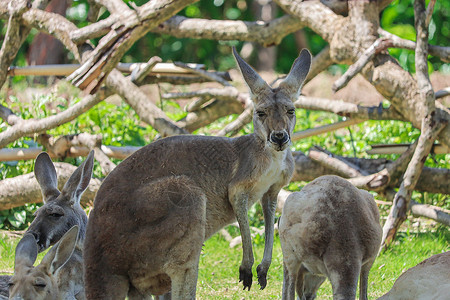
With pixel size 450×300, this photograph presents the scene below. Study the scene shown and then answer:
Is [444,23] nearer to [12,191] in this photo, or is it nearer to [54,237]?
[12,191]

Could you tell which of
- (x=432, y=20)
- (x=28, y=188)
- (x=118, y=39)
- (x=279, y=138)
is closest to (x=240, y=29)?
(x=118, y=39)

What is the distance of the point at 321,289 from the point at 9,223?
156 inches

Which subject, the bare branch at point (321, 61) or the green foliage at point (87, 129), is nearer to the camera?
the bare branch at point (321, 61)

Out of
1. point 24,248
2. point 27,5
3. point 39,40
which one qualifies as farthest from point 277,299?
point 39,40

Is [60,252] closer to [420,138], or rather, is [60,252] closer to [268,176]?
[268,176]

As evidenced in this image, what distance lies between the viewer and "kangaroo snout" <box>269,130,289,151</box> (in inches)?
169

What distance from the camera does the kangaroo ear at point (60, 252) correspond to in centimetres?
390

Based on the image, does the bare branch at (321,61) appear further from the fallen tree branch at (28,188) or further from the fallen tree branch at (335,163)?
the fallen tree branch at (28,188)

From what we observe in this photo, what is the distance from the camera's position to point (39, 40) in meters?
13.8

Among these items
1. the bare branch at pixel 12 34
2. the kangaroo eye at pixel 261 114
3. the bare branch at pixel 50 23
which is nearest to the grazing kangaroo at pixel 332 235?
the kangaroo eye at pixel 261 114

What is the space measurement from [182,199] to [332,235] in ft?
3.10

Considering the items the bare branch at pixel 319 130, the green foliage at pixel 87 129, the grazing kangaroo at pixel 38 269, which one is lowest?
the green foliage at pixel 87 129

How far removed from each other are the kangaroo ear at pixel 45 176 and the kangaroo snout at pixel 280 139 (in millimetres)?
1684

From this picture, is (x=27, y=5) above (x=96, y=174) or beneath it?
above
